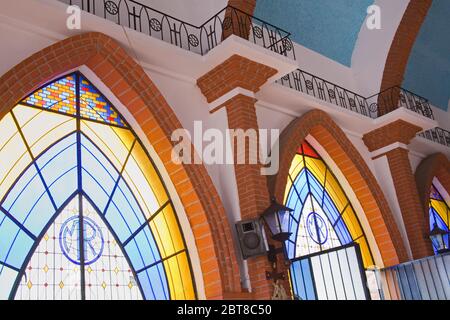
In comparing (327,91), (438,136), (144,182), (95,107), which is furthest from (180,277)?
(438,136)

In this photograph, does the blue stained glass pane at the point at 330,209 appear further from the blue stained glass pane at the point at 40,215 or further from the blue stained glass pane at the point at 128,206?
the blue stained glass pane at the point at 40,215

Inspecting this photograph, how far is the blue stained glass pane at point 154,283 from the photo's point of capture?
6.20 m

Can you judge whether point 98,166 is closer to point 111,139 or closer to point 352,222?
point 111,139

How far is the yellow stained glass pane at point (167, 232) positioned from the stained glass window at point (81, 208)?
0.5 inches

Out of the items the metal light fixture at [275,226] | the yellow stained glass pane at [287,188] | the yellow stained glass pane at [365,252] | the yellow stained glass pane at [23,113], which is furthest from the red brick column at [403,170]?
the yellow stained glass pane at [23,113]

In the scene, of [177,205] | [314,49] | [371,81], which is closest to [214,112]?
[177,205]

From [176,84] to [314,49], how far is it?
3.75 meters

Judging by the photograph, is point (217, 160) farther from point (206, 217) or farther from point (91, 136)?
point (91, 136)

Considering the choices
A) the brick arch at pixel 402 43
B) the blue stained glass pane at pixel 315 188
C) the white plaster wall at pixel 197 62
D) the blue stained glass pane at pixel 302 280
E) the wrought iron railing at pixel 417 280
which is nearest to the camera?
the white plaster wall at pixel 197 62

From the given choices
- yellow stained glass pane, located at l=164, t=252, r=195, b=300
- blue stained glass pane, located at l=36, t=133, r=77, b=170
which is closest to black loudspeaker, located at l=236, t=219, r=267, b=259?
yellow stained glass pane, located at l=164, t=252, r=195, b=300

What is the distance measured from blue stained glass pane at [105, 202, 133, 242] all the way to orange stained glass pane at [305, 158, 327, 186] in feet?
12.4

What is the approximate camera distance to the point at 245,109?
730 centimetres

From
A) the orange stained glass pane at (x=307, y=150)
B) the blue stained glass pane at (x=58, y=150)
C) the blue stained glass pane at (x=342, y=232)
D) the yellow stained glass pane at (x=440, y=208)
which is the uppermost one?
the orange stained glass pane at (x=307, y=150)

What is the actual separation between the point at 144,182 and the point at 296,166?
2.90 m
